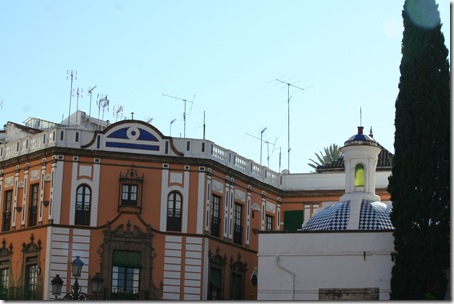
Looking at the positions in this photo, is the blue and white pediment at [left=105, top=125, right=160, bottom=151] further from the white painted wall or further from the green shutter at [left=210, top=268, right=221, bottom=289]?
the white painted wall

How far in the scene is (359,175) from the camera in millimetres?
49531

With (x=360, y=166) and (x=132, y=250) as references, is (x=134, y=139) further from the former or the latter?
(x=360, y=166)

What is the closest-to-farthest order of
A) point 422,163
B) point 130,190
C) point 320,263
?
point 422,163
point 320,263
point 130,190

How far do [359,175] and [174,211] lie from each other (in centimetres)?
725

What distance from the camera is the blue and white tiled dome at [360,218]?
47.4 meters

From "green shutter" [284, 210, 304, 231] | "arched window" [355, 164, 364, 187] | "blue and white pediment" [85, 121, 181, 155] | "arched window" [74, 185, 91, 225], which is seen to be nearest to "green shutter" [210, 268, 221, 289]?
"blue and white pediment" [85, 121, 181, 155]

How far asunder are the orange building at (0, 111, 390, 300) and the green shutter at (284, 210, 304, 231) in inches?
196

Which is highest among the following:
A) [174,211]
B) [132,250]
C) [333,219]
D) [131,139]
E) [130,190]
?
[131,139]

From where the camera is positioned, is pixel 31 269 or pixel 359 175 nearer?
pixel 359 175

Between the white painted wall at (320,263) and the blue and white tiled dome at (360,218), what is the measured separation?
2.22 meters

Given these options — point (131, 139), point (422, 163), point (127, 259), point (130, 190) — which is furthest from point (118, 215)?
point (422, 163)

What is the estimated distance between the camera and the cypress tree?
42.0 m

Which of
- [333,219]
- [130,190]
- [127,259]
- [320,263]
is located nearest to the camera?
[320,263]

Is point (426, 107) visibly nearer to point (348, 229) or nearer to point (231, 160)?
point (348, 229)
